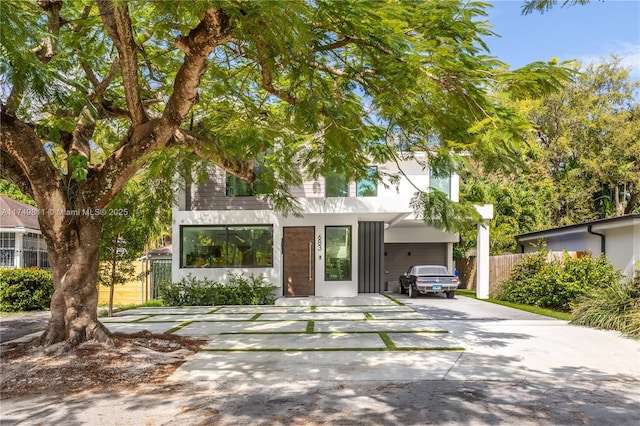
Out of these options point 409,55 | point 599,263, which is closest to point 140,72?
point 409,55

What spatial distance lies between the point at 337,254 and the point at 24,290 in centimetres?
1060

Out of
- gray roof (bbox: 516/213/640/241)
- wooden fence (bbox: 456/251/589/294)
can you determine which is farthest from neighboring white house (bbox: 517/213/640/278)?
wooden fence (bbox: 456/251/589/294)

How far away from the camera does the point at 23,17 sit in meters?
5.81

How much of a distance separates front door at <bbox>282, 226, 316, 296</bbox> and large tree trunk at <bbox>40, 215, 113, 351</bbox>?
34.5ft

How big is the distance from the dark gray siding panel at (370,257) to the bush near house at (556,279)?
4.76 meters

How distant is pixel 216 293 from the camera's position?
17.3 metres

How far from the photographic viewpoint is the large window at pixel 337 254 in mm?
18328

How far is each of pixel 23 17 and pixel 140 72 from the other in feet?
15.1

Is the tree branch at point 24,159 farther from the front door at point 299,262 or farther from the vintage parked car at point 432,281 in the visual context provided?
the vintage parked car at point 432,281

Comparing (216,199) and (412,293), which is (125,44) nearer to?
(216,199)

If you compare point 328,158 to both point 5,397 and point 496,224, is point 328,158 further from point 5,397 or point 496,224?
point 496,224

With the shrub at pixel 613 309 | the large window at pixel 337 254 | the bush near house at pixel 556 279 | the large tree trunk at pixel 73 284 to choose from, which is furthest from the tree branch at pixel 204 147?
the bush near house at pixel 556 279

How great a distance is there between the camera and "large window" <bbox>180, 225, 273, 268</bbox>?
1794 cm

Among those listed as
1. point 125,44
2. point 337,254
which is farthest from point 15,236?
point 125,44
